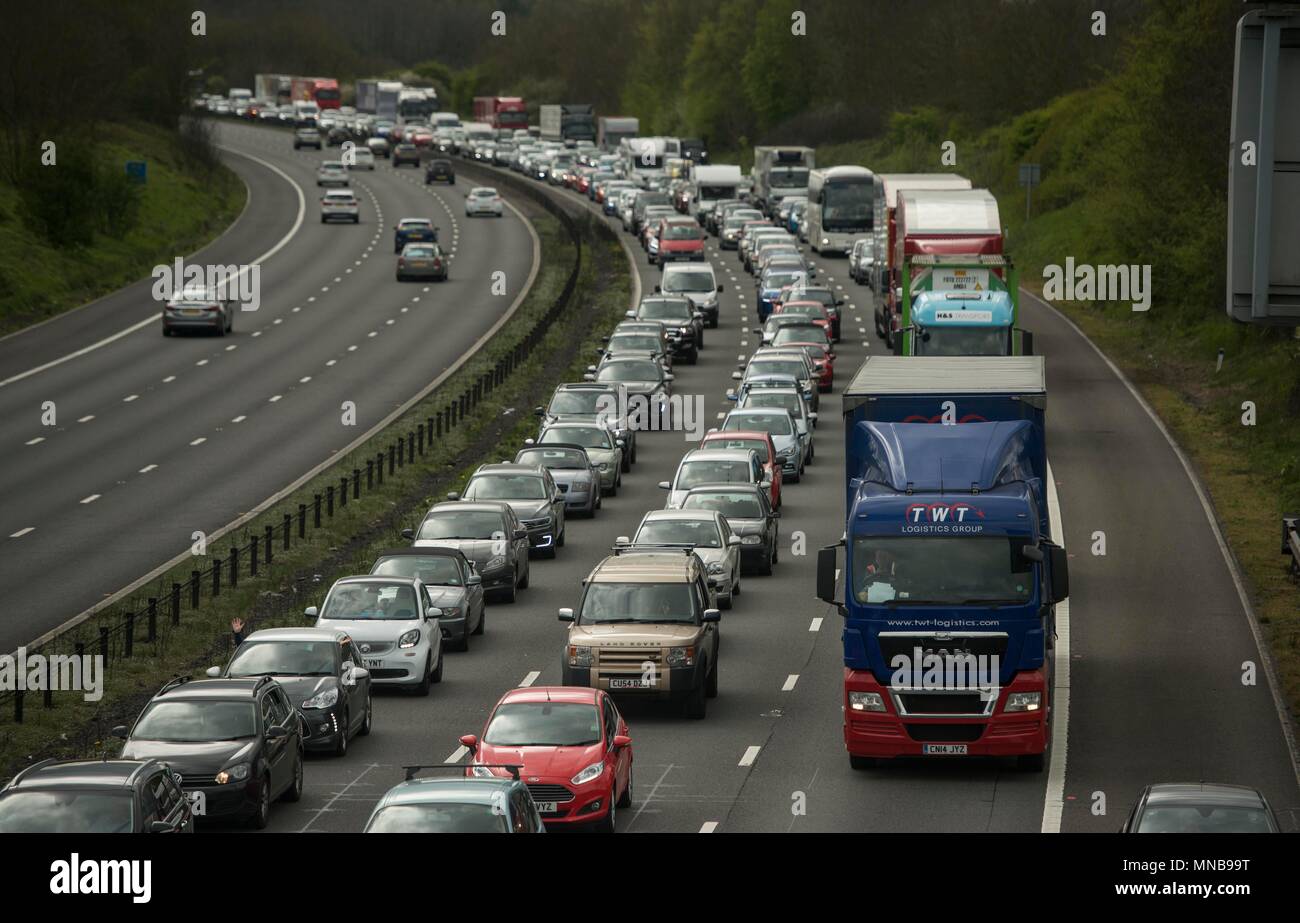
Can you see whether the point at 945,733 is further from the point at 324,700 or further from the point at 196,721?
the point at 196,721

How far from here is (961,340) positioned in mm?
42969

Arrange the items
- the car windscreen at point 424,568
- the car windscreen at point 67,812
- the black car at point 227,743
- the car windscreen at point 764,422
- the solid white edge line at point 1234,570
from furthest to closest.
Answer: the car windscreen at point 764,422 < the car windscreen at point 424,568 < the solid white edge line at point 1234,570 < the black car at point 227,743 < the car windscreen at point 67,812

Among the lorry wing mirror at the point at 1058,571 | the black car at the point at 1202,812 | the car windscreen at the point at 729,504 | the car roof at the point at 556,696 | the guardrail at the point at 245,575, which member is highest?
the lorry wing mirror at the point at 1058,571

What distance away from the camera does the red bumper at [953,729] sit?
2200 cm

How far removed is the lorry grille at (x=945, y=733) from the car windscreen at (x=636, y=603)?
444cm

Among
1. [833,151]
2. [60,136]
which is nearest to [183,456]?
[60,136]

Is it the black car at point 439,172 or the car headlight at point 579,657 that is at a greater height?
the black car at point 439,172

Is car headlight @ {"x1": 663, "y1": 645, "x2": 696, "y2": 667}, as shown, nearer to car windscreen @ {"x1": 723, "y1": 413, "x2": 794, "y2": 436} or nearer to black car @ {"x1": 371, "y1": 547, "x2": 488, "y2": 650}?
black car @ {"x1": 371, "y1": 547, "x2": 488, "y2": 650}

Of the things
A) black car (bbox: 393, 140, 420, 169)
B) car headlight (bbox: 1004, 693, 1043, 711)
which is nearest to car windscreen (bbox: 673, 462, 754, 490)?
car headlight (bbox: 1004, 693, 1043, 711)

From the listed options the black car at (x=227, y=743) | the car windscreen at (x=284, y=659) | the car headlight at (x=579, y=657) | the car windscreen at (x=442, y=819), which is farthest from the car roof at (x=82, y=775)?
the car headlight at (x=579, y=657)

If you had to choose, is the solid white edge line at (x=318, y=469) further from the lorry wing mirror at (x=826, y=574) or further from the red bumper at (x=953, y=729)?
the red bumper at (x=953, y=729)

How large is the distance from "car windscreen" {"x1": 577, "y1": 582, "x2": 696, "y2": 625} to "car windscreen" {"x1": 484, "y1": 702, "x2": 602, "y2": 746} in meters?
5.57

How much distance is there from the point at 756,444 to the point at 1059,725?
16.7 meters

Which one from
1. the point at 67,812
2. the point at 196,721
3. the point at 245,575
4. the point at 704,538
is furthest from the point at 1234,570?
the point at 67,812
